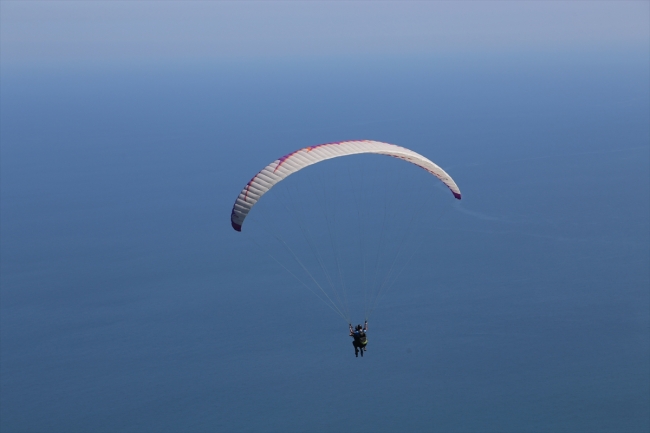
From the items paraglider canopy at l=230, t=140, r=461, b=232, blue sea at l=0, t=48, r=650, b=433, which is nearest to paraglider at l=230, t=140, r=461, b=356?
blue sea at l=0, t=48, r=650, b=433

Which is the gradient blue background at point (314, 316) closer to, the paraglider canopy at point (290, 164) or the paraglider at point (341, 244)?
the paraglider at point (341, 244)

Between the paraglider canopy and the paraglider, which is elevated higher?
the paraglider

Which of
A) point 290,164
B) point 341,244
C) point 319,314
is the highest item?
point 341,244

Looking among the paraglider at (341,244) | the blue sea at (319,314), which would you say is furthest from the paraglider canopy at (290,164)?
the blue sea at (319,314)

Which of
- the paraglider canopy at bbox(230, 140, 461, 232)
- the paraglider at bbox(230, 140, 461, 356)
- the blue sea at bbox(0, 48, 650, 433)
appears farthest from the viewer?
the paraglider at bbox(230, 140, 461, 356)

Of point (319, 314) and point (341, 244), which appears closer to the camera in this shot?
point (319, 314)

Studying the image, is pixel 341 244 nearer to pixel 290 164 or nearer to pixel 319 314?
pixel 319 314

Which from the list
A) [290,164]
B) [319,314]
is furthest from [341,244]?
[290,164]

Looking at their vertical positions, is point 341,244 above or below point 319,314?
above

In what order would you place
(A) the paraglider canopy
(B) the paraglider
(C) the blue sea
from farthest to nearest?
(B) the paraglider
(C) the blue sea
(A) the paraglider canopy

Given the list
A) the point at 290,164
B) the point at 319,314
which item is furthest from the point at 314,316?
the point at 290,164

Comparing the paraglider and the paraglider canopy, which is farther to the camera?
the paraglider

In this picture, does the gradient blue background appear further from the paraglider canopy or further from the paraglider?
the paraglider canopy
